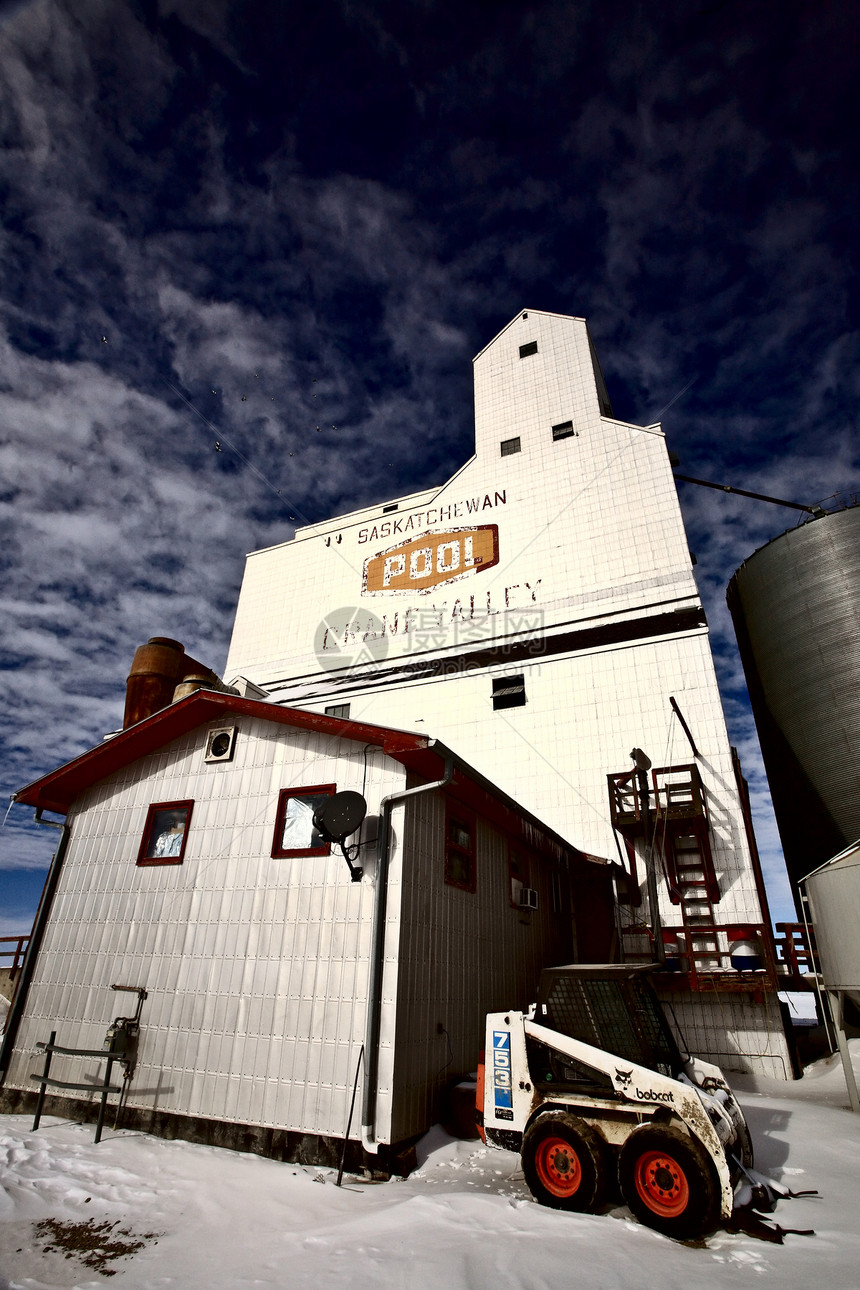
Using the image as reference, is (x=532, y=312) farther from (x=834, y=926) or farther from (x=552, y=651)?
(x=834, y=926)

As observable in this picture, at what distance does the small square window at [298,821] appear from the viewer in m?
9.43

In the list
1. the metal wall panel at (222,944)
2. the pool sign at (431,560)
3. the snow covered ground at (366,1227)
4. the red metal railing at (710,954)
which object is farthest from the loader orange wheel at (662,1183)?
the pool sign at (431,560)

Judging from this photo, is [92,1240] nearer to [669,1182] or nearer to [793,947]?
[669,1182]

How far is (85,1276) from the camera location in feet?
16.1

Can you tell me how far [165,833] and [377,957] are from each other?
196 inches

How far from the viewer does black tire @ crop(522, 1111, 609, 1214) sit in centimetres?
596

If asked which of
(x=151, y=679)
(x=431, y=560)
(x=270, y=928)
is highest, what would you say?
(x=431, y=560)

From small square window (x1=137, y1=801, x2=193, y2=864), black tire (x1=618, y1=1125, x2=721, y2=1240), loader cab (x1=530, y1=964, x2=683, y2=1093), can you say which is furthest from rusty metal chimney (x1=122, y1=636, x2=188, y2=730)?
black tire (x1=618, y1=1125, x2=721, y2=1240)

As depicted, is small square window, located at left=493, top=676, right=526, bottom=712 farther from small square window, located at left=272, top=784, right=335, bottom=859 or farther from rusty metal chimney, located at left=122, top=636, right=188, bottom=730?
small square window, located at left=272, top=784, right=335, bottom=859

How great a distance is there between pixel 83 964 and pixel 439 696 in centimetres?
1465

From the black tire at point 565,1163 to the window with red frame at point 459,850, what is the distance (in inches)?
152

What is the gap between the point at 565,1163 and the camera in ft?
20.3

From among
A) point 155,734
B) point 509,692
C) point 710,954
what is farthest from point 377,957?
point 509,692

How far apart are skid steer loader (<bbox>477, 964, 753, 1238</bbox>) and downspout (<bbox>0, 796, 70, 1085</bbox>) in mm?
8472
